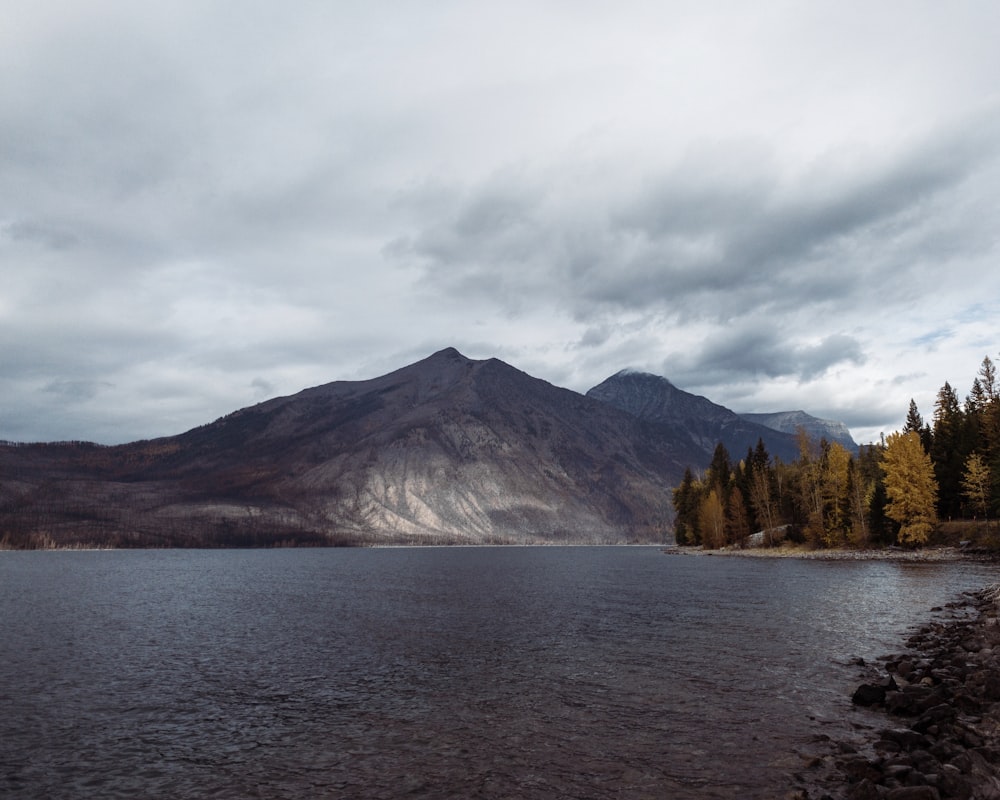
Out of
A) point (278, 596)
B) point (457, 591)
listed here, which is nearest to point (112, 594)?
point (278, 596)

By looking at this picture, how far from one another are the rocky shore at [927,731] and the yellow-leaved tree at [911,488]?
7868 cm

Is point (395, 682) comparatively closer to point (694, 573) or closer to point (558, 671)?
point (558, 671)

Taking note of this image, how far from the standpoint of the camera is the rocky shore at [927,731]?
56.6ft

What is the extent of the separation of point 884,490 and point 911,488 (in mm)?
9188

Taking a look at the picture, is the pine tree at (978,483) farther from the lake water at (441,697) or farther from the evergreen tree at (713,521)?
the evergreen tree at (713,521)

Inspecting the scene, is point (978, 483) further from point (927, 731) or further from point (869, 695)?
point (927, 731)

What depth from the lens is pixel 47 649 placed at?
44.7 meters

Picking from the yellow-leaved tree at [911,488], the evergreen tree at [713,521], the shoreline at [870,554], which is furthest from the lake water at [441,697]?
the evergreen tree at [713,521]

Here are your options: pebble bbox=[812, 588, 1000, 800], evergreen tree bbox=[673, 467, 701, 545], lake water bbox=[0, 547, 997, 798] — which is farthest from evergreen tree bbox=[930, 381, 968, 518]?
pebble bbox=[812, 588, 1000, 800]

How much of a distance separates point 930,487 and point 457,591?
82086 mm

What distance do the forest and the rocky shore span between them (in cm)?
7929

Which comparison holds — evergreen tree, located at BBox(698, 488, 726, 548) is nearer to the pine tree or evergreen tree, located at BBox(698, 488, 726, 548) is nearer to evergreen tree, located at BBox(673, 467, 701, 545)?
evergreen tree, located at BBox(673, 467, 701, 545)

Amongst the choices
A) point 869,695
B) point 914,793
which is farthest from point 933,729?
point 914,793

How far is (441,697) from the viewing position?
98.7 ft
